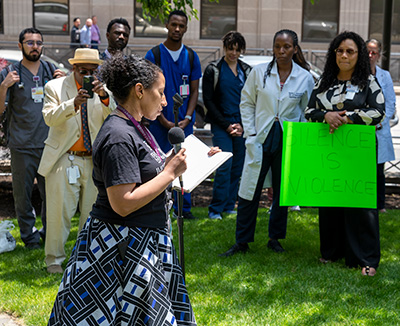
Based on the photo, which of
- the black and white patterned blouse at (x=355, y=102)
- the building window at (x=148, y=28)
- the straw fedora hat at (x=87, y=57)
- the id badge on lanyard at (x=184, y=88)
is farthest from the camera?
the building window at (x=148, y=28)

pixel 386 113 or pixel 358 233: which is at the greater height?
pixel 386 113

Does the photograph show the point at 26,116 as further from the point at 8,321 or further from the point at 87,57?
the point at 8,321

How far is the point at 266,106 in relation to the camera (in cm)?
642

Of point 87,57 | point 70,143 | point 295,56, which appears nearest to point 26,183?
point 70,143

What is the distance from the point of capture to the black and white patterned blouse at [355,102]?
5832 mm

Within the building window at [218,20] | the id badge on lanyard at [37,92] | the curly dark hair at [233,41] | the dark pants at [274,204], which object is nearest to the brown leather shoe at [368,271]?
the dark pants at [274,204]

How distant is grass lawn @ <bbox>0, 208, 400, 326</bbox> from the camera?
16.5 feet

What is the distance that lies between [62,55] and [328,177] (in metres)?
22.0

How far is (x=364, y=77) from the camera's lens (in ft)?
19.2

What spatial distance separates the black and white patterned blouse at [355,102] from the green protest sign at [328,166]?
0.09m

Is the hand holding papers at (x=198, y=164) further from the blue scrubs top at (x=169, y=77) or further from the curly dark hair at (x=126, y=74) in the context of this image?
the blue scrubs top at (x=169, y=77)

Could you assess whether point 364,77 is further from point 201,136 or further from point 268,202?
point 201,136

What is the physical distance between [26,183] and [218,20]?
2281 cm

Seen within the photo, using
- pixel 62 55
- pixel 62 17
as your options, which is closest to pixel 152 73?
pixel 62 55
